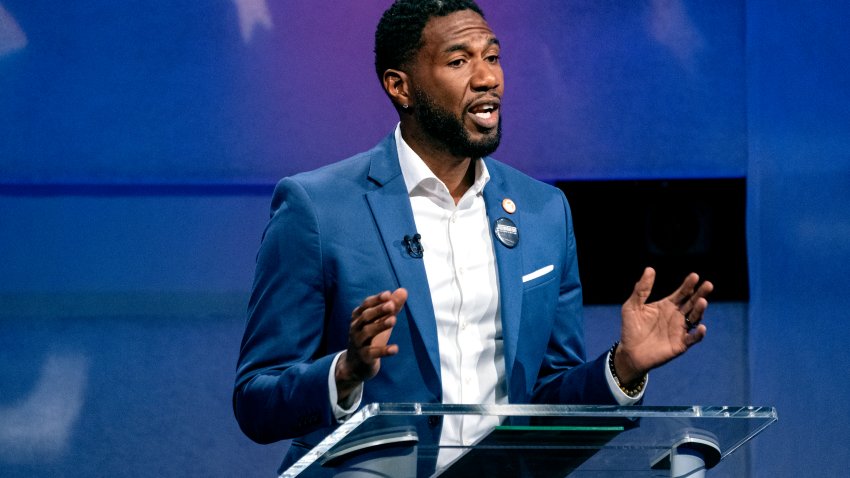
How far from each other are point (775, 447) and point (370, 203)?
2.01 meters

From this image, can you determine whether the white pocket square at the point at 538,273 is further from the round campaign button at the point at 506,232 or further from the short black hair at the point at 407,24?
the short black hair at the point at 407,24

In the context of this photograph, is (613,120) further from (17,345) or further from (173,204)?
(17,345)

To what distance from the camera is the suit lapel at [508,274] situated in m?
2.47

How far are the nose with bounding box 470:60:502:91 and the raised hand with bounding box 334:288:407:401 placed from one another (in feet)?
2.77

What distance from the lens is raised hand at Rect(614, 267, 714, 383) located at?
7.03 feet

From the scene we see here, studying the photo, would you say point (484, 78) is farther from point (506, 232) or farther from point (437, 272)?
point (437, 272)

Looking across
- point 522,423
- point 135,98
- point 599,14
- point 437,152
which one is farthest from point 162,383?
point 522,423

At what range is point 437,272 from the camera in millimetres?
2533

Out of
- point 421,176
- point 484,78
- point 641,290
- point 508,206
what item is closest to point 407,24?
point 484,78

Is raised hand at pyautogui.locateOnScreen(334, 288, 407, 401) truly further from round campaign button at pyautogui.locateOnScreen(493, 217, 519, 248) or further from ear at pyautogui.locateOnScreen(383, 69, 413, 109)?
ear at pyautogui.locateOnScreen(383, 69, 413, 109)

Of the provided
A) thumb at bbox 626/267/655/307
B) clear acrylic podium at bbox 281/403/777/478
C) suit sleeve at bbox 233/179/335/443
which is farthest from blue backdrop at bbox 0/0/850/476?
clear acrylic podium at bbox 281/403/777/478

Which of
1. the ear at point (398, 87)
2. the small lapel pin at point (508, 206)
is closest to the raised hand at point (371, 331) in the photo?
the small lapel pin at point (508, 206)

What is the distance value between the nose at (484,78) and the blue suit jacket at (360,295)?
0.80 feet

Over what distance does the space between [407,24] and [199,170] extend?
1.36 m
